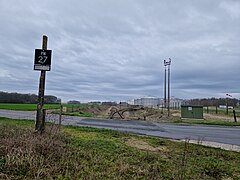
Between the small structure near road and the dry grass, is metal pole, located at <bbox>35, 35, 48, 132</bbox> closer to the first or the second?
the dry grass

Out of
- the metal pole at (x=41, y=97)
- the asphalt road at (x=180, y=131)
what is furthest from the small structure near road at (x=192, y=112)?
the metal pole at (x=41, y=97)

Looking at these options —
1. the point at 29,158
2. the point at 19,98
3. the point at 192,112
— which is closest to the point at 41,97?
the point at 29,158

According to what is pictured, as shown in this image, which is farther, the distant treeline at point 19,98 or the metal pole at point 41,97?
the distant treeline at point 19,98

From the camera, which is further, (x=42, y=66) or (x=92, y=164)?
(x=42, y=66)

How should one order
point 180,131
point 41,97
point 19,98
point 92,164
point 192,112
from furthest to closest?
point 19,98 < point 192,112 < point 180,131 < point 41,97 < point 92,164

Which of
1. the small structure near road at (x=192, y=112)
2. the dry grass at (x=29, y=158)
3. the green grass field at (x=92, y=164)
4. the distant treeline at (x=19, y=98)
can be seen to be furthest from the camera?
the distant treeline at (x=19, y=98)

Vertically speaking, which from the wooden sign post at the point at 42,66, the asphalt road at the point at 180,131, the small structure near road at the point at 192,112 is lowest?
the asphalt road at the point at 180,131

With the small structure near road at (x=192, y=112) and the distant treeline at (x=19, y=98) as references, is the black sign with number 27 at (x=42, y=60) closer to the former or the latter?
the small structure near road at (x=192, y=112)

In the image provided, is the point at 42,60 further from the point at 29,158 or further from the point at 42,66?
the point at 29,158

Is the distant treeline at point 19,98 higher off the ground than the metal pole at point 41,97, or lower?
higher

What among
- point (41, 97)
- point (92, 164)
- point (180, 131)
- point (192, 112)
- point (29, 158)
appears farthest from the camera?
point (192, 112)

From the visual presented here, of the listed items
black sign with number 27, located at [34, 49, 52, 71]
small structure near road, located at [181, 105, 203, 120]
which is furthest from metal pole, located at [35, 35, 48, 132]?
small structure near road, located at [181, 105, 203, 120]

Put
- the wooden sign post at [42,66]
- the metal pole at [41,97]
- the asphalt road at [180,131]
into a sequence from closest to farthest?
the metal pole at [41,97]
the wooden sign post at [42,66]
the asphalt road at [180,131]

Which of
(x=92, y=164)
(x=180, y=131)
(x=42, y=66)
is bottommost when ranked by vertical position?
(x=180, y=131)
